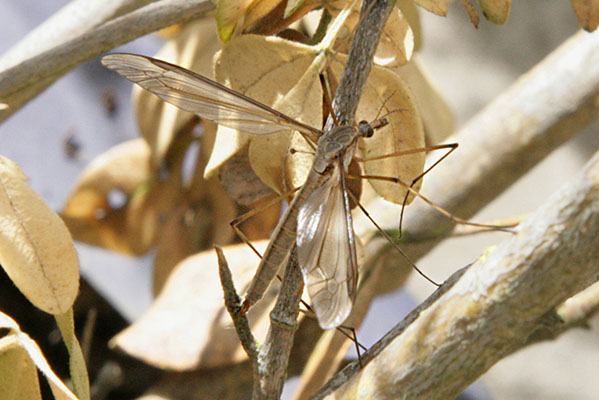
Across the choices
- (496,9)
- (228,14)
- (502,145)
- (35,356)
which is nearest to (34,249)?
(35,356)

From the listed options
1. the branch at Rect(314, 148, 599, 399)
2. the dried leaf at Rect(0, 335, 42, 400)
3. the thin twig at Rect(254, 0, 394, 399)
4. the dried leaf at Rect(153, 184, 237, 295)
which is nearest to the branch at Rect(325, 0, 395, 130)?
the thin twig at Rect(254, 0, 394, 399)

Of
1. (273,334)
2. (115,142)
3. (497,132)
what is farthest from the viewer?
(115,142)

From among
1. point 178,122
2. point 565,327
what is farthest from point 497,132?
point 178,122

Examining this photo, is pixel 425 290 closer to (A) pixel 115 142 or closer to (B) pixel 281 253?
(A) pixel 115 142

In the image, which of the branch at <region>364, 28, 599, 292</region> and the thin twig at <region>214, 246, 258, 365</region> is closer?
the thin twig at <region>214, 246, 258, 365</region>

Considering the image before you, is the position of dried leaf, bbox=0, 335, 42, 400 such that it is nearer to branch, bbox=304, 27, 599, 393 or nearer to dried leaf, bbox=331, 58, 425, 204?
dried leaf, bbox=331, 58, 425, 204

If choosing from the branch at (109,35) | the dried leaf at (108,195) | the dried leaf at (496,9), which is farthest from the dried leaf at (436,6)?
the dried leaf at (108,195)

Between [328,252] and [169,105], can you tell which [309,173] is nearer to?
[328,252]
